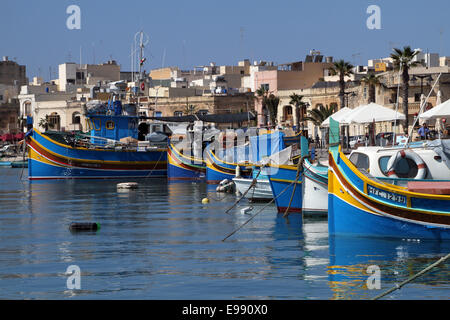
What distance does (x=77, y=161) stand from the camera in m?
60.0

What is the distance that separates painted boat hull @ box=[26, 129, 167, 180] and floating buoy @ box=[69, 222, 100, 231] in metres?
32.2

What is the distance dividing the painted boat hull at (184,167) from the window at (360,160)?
32.9 meters

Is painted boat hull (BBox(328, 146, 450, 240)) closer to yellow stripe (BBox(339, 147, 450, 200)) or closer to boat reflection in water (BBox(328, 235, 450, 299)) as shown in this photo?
yellow stripe (BBox(339, 147, 450, 200))

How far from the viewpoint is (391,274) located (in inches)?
724

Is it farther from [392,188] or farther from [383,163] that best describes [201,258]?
[383,163]

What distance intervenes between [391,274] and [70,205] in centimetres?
2233

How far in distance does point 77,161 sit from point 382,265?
4316 centimetres

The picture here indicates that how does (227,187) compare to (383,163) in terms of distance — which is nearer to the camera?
(383,163)

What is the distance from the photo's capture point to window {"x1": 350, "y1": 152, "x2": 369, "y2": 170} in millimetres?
24108

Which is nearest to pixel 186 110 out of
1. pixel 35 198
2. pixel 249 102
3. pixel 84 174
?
pixel 249 102

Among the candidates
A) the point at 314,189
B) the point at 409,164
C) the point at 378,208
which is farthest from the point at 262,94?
the point at 378,208

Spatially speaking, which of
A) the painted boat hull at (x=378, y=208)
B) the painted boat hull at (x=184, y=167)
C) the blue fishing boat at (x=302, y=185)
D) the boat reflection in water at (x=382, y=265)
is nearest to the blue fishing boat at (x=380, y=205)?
the painted boat hull at (x=378, y=208)

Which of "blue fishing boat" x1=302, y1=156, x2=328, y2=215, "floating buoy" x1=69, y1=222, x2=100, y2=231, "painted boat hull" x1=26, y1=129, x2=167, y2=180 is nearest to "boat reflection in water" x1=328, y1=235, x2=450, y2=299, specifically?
"blue fishing boat" x1=302, y1=156, x2=328, y2=215

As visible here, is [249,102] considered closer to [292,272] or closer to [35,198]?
[35,198]
